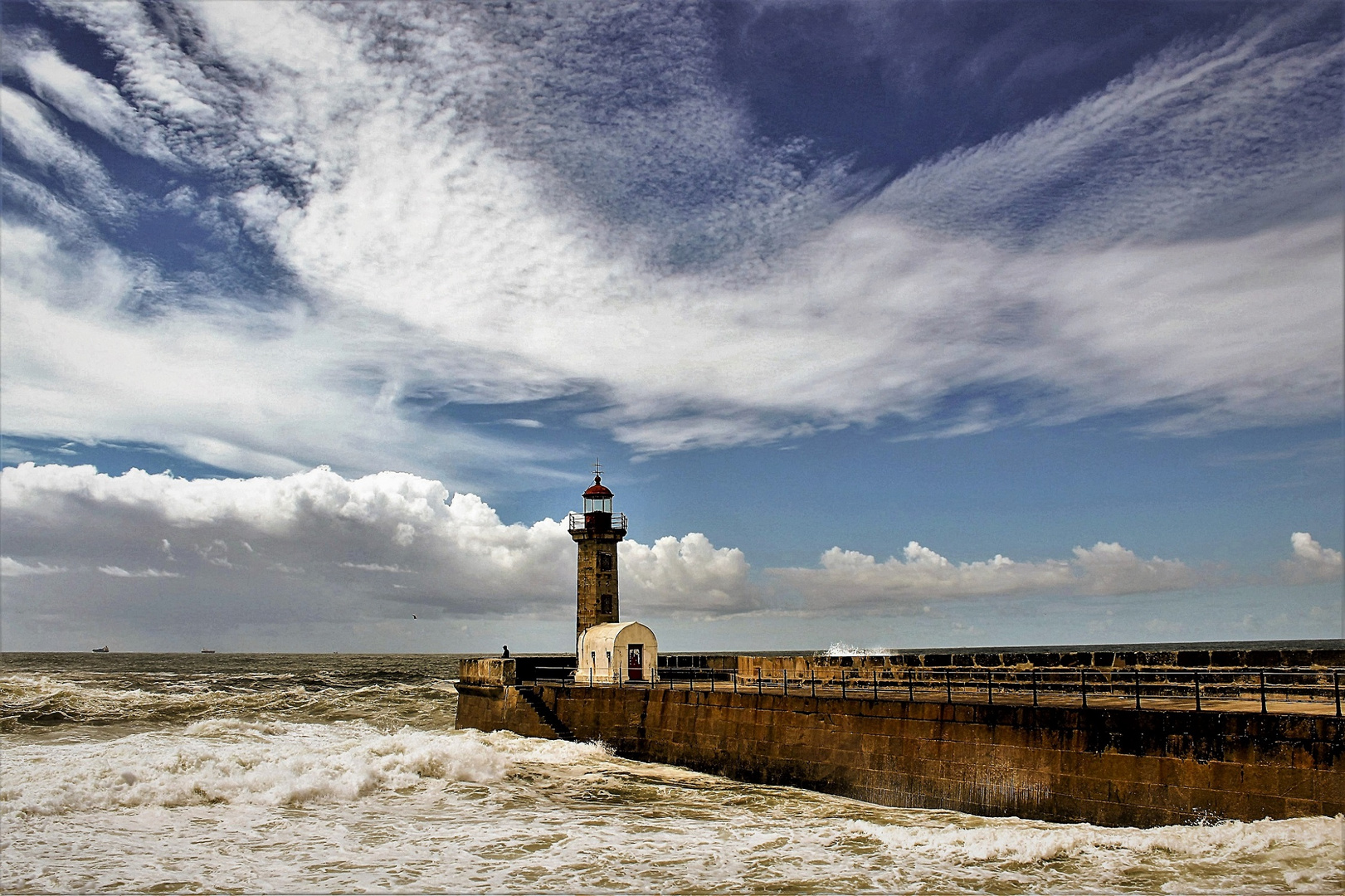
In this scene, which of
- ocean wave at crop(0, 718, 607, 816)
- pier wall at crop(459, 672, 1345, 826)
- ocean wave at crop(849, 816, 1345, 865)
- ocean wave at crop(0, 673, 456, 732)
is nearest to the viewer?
ocean wave at crop(849, 816, 1345, 865)

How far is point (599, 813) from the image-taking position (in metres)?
14.1

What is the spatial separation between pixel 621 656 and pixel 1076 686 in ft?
40.5

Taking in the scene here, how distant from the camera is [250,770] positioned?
16156 millimetres

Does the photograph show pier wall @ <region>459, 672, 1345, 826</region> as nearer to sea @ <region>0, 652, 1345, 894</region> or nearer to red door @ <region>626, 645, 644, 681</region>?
sea @ <region>0, 652, 1345, 894</region>

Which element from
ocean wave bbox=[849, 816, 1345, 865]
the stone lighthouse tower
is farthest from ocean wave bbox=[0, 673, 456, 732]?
ocean wave bbox=[849, 816, 1345, 865]

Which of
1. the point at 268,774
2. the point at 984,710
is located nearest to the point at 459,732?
the point at 268,774

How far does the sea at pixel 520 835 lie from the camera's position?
991 cm

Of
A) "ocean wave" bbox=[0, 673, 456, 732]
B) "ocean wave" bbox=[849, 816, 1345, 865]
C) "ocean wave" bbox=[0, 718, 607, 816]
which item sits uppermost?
"ocean wave" bbox=[849, 816, 1345, 865]

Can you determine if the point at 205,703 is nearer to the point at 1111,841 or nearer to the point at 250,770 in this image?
the point at 250,770

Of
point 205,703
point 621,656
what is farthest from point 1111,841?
point 205,703

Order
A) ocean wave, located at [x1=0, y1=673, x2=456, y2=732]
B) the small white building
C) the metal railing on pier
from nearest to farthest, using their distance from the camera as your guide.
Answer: the metal railing on pier < the small white building < ocean wave, located at [x1=0, y1=673, x2=456, y2=732]

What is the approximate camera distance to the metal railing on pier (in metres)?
12.6

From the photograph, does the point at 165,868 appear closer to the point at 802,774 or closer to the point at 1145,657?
the point at 802,774

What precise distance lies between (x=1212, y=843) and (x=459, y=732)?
1860cm
